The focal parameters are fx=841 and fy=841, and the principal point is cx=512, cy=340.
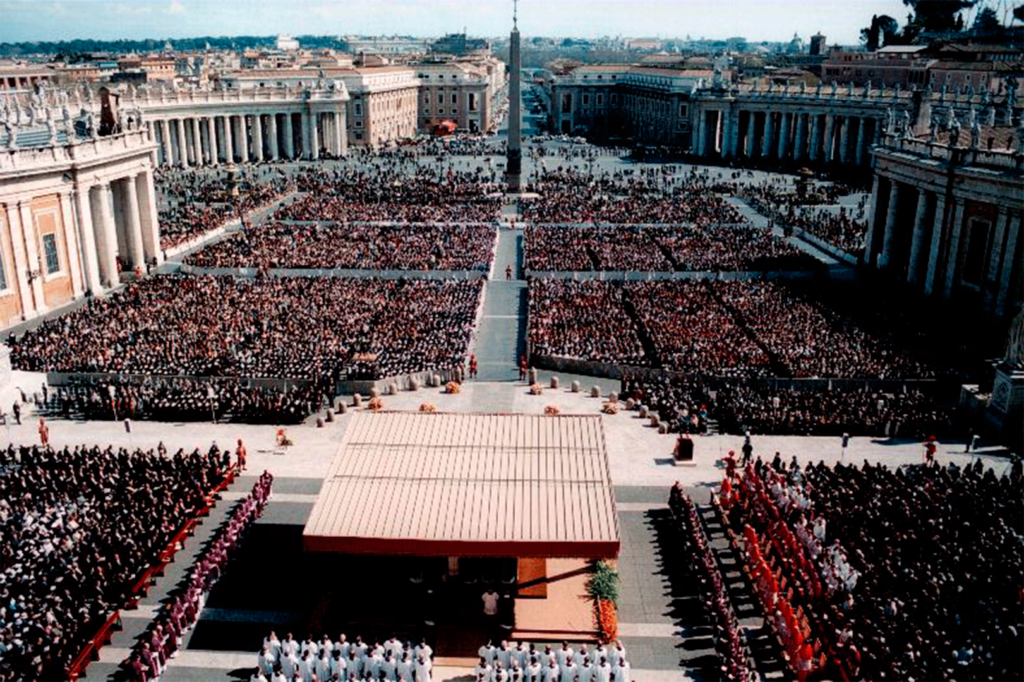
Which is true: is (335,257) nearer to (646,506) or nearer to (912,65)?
(646,506)

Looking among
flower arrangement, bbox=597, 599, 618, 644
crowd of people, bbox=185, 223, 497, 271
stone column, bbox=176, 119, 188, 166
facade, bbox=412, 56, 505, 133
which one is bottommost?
flower arrangement, bbox=597, 599, 618, 644

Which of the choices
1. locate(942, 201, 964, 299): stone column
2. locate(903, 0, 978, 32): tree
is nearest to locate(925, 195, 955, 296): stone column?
locate(942, 201, 964, 299): stone column

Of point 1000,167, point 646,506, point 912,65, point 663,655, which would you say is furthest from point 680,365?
point 912,65

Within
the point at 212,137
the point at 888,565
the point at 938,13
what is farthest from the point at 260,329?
the point at 938,13

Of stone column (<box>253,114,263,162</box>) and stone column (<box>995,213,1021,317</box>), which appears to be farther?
stone column (<box>253,114,263,162</box>)

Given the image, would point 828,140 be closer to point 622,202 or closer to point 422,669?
point 622,202

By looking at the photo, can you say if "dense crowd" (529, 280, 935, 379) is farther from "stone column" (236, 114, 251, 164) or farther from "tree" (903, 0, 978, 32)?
"tree" (903, 0, 978, 32)

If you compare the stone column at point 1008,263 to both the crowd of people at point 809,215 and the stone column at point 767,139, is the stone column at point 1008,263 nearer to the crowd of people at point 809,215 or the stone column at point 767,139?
the crowd of people at point 809,215

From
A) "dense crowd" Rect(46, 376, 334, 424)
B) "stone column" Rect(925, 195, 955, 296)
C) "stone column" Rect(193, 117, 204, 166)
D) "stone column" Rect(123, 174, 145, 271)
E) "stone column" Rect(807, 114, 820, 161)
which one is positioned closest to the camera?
"dense crowd" Rect(46, 376, 334, 424)
